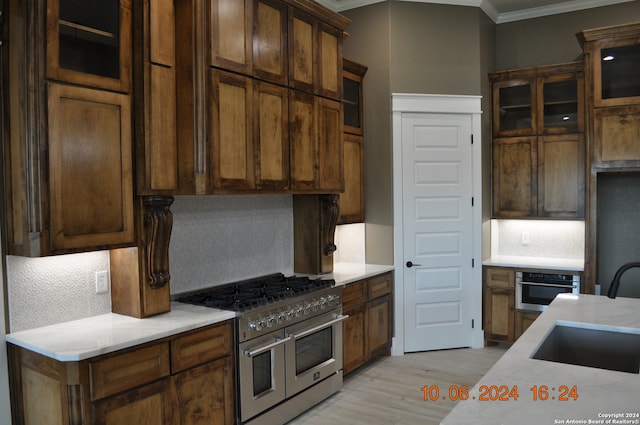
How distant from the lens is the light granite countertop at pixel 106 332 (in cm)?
228

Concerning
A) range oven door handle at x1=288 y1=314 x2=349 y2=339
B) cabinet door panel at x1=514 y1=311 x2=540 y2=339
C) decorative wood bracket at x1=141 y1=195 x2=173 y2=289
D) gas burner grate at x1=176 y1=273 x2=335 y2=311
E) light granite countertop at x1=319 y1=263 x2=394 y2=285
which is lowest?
cabinet door panel at x1=514 y1=311 x2=540 y2=339

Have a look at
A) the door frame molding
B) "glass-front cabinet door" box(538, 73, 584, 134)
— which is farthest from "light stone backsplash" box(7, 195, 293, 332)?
"glass-front cabinet door" box(538, 73, 584, 134)

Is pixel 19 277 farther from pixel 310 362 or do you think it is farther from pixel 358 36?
pixel 358 36

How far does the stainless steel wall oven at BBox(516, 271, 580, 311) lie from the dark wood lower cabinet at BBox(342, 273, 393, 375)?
126 cm

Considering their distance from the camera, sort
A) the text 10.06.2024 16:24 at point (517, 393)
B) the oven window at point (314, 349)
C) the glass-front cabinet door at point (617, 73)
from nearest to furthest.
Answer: the text 10.06.2024 16:24 at point (517, 393) < the oven window at point (314, 349) < the glass-front cabinet door at point (617, 73)

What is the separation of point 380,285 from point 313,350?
3.86 feet

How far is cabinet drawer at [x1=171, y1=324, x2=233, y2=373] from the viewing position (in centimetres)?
265

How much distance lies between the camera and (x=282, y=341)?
3232 millimetres

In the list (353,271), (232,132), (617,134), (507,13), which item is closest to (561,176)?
(617,134)

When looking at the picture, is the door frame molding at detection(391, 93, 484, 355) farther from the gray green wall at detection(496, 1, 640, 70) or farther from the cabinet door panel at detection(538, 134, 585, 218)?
the gray green wall at detection(496, 1, 640, 70)

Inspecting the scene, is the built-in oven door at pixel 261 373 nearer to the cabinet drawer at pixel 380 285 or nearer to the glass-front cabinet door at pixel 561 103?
the cabinet drawer at pixel 380 285

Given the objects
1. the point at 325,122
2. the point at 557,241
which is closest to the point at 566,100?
the point at 557,241

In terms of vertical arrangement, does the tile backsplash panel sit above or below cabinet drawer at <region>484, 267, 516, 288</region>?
above

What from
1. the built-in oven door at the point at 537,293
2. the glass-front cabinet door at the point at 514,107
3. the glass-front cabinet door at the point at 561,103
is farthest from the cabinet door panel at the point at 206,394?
the glass-front cabinet door at the point at 561,103
